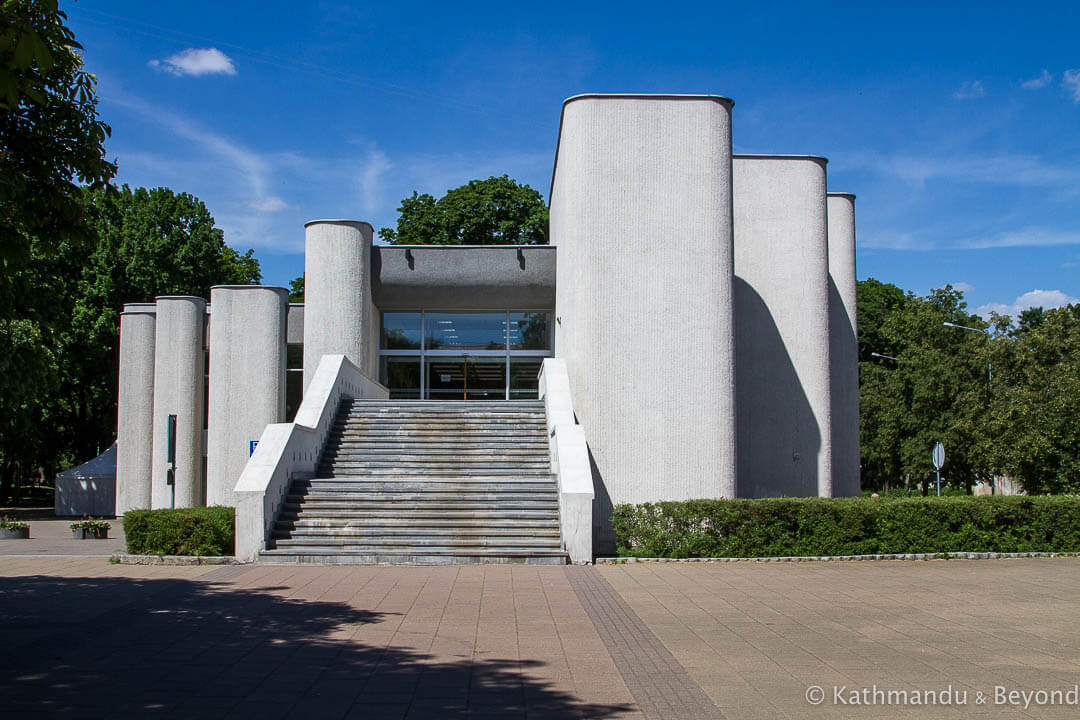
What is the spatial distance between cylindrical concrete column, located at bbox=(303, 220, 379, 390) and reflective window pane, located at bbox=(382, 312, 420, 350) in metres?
2.49

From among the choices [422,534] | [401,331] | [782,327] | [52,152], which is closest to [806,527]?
[422,534]

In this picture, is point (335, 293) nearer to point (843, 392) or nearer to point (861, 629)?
point (843, 392)

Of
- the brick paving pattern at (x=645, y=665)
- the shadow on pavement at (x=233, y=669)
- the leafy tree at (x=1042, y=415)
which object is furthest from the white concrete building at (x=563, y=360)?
the leafy tree at (x=1042, y=415)

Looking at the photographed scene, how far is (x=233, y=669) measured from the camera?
752 cm

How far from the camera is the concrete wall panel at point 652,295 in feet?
57.6

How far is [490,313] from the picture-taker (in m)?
26.8

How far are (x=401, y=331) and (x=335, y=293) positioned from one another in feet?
10.5

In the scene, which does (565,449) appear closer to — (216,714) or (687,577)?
(687,577)

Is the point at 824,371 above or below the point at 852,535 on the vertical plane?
above

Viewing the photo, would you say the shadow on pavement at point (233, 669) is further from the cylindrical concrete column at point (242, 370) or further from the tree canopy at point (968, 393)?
the tree canopy at point (968, 393)

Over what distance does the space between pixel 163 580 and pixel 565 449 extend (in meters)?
6.41

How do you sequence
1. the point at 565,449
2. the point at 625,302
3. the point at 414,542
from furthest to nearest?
the point at 625,302
the point at 565,449
the point at 414,542

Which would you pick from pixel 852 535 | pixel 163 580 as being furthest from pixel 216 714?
pixel 852 535

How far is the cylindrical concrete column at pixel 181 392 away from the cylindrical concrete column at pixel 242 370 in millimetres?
890
